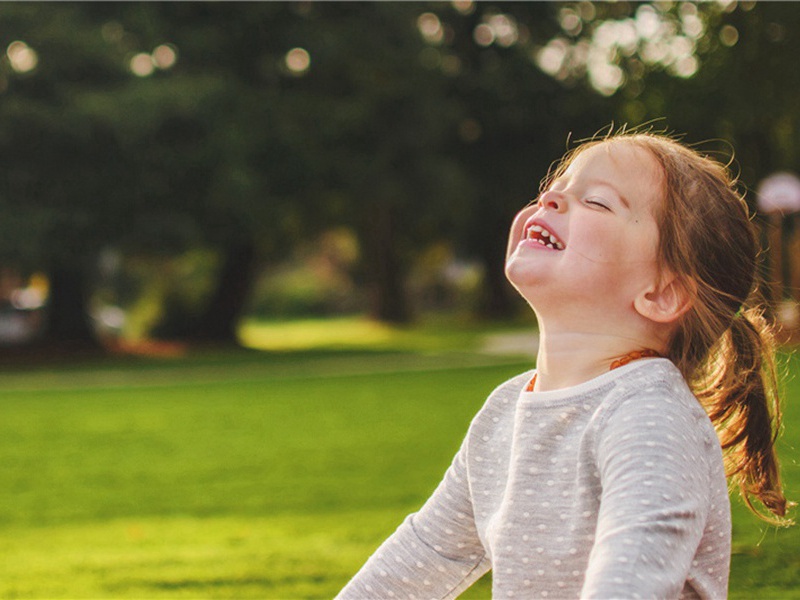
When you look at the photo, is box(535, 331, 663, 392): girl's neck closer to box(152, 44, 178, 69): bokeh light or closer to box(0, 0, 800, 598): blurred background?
box(0, 0, 800, 598): blurred background

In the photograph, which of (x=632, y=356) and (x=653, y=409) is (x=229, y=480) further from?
(x=653, y=409)

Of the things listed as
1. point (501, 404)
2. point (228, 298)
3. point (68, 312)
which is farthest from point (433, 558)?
point (228, 298)

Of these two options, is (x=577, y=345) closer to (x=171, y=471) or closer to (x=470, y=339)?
(x=171, y=471)

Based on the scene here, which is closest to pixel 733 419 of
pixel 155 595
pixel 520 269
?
pixel 520 269

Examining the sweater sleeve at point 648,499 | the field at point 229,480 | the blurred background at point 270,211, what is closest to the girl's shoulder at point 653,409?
the sweater sleeve at point 648,499

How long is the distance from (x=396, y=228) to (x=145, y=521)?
89.5 feet

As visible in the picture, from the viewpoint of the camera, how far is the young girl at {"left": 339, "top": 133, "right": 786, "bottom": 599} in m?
1.40

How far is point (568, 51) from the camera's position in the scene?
2331cm

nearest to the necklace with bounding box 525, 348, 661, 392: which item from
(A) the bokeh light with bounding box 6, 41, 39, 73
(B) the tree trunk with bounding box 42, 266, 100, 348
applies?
(A) the bokeh light with bounding box 6, 41, 39, 73

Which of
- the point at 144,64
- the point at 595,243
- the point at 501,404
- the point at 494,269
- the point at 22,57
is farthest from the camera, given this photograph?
the point at 494,269

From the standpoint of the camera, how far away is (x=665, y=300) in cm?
161

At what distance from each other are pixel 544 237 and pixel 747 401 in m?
0.47

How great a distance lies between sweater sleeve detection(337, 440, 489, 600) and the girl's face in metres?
0.35

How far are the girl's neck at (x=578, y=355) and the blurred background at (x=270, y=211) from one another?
0.47m
